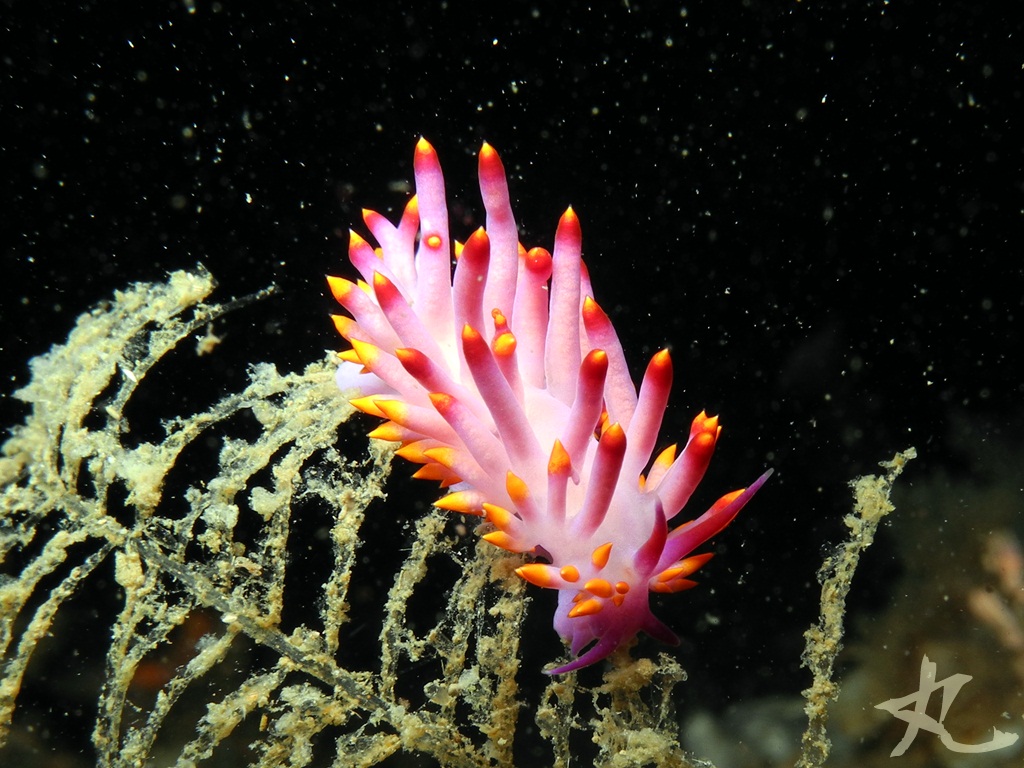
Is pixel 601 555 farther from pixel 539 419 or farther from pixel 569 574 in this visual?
pixel 539 419

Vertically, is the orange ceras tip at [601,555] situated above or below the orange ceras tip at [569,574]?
above

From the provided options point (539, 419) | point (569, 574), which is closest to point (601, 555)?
point (569, 574)

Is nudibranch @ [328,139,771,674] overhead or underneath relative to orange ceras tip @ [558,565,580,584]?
overhead

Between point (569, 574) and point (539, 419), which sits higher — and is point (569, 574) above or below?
below

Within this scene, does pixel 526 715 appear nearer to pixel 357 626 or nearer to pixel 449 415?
pixel 357 626

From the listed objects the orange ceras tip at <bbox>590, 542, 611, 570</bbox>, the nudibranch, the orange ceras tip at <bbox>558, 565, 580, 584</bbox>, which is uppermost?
the nudibranch

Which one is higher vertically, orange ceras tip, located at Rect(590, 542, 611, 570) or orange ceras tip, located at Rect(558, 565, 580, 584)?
orange ceras tip, located at Rect(590, 542, 611, 570)

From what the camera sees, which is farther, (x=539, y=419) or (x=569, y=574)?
(x=539, y=419)

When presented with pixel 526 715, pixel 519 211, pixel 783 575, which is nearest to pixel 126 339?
pixel 526 715

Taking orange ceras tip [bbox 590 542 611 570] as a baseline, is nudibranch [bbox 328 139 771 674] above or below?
above
